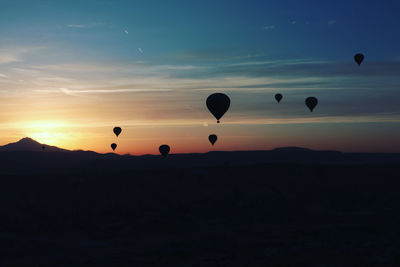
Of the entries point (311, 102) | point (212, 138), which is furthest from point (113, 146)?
point (311, 102)

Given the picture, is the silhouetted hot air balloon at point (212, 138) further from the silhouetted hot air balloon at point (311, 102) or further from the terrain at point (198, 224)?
the silhouetted hot air balloon at point (311, 102)

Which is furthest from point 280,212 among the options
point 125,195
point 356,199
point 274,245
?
point 125,195

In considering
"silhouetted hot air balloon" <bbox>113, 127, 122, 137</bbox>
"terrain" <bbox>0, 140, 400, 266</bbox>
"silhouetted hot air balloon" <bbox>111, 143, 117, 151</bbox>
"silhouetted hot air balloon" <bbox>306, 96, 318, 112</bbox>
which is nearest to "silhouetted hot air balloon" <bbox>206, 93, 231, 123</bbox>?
"terrain" <bbox>0, 140, 400, 266</bbox>

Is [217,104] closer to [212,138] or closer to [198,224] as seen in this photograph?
[198,224]

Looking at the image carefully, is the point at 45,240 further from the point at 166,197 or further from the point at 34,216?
the point at 166,197

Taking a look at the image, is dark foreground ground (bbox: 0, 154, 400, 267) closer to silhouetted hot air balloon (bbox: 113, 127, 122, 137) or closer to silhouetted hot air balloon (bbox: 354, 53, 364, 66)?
silhouetted hot air balloon (bbox: 113, 127, 122, 137)

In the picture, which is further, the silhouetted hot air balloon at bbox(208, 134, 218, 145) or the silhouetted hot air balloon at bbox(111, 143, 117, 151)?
the silhouetted hot air balloon at bbox(111, 143, 117, 151)

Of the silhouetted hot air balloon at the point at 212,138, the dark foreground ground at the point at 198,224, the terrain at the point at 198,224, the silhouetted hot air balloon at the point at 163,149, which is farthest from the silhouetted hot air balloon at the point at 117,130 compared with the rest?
the silhouetted hot air balloon at the point at 212,138
